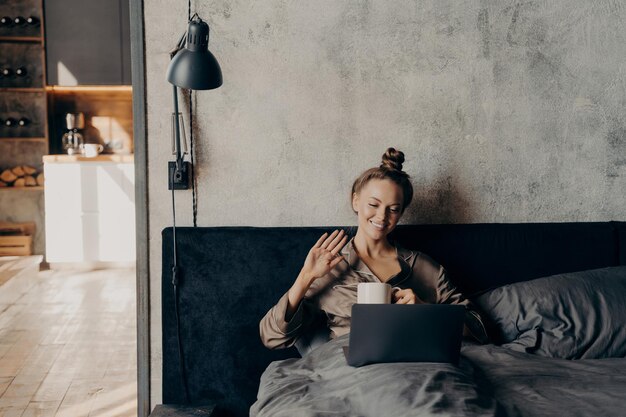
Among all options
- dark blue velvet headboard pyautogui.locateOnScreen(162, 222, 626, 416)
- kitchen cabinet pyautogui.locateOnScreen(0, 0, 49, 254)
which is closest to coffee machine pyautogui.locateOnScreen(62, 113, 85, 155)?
kitchen cabinet pyautogui.locateOnScreen(0, 0, 49, 254)

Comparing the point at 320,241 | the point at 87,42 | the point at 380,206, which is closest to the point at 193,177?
the point at 320,241

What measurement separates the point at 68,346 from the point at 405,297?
103 inches

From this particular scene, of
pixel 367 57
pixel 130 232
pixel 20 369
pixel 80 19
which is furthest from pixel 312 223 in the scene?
pixel 80 19

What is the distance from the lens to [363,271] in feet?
6.60

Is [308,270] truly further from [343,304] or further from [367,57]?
[367,57]

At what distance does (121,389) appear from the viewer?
309 centimetres

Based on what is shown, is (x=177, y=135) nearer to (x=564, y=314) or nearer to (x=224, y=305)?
(x=224, y=305)

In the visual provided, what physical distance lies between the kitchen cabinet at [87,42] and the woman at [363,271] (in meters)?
4.25

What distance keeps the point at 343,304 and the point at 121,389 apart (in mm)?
1627

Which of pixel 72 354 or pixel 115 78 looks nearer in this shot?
pixel 72 354

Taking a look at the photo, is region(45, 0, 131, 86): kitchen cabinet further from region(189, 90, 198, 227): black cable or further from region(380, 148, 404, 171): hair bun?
region(380, 148, 404, 171): hair bun

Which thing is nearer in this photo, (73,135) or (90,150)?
(90,150)

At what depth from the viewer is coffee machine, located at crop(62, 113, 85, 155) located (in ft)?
19.4

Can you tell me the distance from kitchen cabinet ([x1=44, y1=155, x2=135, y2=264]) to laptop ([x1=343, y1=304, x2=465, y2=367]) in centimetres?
448
